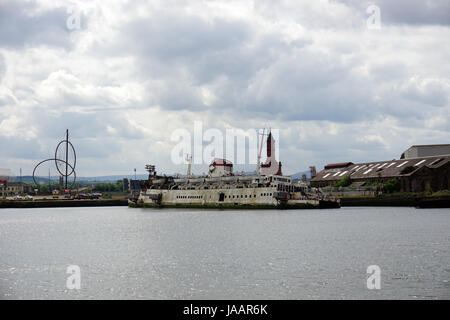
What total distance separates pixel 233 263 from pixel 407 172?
95674mm

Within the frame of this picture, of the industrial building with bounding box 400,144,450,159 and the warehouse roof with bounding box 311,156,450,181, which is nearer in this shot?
the warehouse roof with bounding box 311,156,450,181

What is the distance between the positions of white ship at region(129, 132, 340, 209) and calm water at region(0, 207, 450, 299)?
107 ft

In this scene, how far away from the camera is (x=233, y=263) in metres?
31.0

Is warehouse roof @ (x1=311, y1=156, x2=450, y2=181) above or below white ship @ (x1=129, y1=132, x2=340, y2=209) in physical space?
above

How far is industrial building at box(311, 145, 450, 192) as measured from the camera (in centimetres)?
11181

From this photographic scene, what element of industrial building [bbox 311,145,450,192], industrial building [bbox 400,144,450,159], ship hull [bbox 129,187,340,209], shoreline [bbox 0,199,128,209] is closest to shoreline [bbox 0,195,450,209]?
shoreline [bbox 0,199,128,209]

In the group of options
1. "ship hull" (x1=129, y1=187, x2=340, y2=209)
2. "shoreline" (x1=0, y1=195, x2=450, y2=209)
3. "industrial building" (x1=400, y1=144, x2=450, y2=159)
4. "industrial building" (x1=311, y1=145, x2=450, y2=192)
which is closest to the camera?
"ship hull" (x1=129, y1=187, x2=340, y2=209)

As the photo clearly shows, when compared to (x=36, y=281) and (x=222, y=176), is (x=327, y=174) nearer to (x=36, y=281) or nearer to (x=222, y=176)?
(x=222, y=176)

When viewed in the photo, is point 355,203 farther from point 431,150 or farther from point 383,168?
point 431,150

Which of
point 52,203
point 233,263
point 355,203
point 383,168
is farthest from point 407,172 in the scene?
point 233,263

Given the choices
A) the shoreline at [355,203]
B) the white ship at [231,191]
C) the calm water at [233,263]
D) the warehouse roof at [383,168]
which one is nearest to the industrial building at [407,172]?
the warehouse roof at [383,168]

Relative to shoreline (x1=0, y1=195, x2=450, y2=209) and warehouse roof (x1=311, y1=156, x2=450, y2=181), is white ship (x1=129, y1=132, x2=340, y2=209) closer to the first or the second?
shoreline (x1=0, y1=195, x2=450, y2=209)
